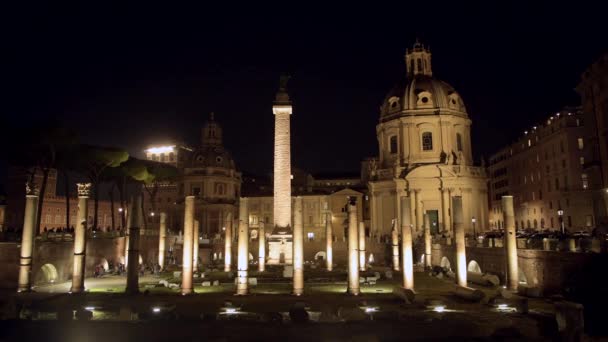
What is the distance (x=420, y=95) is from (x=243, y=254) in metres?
41.4

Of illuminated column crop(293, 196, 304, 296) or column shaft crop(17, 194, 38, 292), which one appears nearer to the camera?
column shaft crop(17, 194, 38, 292)

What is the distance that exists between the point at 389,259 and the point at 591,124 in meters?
22.2

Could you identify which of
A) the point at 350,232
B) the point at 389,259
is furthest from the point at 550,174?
the point at 350,232

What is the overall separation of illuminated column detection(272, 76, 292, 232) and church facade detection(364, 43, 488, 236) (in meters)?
16.9

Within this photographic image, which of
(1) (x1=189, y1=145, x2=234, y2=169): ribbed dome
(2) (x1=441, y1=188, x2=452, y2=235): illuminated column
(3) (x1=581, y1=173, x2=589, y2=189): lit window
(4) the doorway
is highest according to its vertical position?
(1) (x1=189, y1=145, x2=234, y2=169): ribbed dome

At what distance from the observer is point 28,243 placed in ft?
88.1

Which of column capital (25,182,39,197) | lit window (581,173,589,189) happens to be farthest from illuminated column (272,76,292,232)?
lit window (581,173,589,189)

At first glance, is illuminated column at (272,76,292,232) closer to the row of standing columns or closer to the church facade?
the church facade

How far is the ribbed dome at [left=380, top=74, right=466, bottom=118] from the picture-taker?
2480 inches

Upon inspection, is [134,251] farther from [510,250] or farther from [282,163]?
[282,163]

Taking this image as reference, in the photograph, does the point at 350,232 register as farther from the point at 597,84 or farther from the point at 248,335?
the point at 597,84

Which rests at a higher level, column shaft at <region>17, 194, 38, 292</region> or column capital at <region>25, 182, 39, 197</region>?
column capital at <region>25, 182, 39, 197</region>

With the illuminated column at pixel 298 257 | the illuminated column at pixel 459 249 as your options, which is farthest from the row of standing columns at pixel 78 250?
the illuminated column at pixel 459 249

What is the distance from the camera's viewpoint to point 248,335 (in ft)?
52.3
